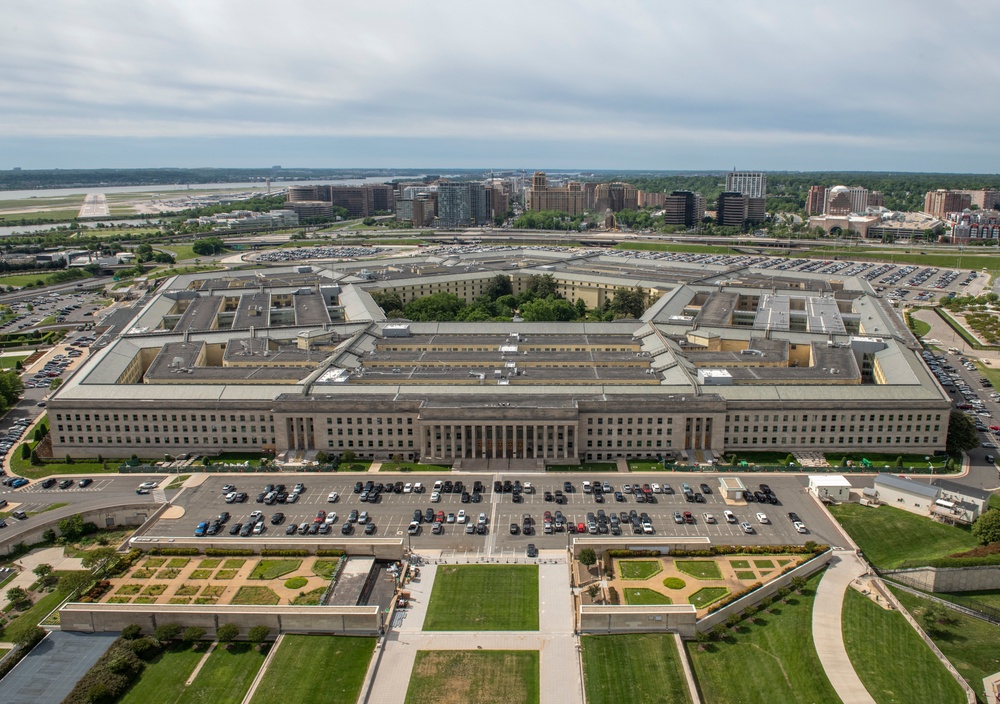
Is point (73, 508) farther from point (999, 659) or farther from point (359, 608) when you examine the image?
point (999, 659)

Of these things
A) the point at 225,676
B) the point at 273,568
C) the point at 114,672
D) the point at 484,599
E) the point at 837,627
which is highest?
the point at 273,568

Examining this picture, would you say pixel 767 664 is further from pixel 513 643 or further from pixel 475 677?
pixel 475 677

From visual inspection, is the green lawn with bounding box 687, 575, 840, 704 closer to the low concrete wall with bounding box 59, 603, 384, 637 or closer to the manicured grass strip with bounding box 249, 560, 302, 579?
the low concrete wall with bounding box 59, 603, 384, 637

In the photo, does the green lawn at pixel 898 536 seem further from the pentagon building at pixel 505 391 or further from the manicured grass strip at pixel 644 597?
the manicured grass strip at pixel 644 597

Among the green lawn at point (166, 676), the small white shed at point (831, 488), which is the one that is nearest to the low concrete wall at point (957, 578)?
the small white shed at point (831, 488)

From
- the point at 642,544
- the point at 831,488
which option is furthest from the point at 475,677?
the point at 831,488

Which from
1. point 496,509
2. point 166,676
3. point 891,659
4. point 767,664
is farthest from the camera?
point 496,509

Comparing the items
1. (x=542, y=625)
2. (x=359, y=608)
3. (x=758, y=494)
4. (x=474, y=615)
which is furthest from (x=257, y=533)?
(x=758, y=494)
